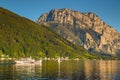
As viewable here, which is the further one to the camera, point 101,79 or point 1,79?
point 101,79

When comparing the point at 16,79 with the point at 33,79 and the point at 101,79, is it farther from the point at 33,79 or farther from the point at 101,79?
the point at 101,79

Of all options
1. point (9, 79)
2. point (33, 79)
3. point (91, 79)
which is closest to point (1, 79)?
point (9, 79)

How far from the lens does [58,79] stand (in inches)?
4968

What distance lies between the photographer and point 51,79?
12662 cm

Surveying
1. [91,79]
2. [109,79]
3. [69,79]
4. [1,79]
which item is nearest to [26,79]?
[1,79]

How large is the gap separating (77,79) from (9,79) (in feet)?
100

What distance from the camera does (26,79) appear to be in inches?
4924

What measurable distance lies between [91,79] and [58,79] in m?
15.3

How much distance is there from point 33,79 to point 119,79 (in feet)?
130

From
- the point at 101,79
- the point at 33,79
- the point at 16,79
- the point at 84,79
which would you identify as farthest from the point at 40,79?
the point at 101,79

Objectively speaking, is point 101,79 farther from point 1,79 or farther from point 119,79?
point 1,79

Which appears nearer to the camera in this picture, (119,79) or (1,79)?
(1,79)

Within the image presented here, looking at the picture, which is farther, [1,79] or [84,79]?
[84,79]

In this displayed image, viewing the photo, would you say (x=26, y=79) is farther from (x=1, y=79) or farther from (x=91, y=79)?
(x=91, y=79)
